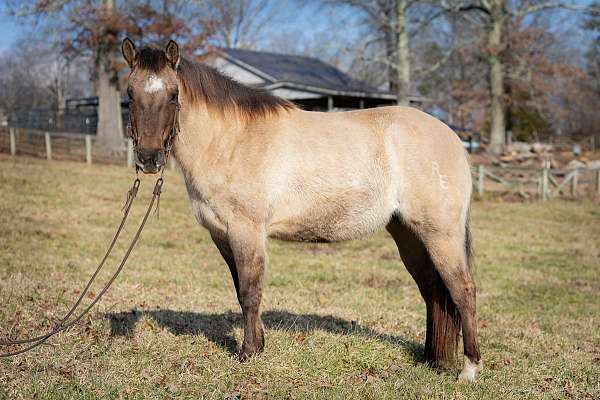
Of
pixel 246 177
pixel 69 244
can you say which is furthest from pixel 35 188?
pixel 246 177

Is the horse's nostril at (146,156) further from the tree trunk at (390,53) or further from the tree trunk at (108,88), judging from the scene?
the tree trunk at (390,53)

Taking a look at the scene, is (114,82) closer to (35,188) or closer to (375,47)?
(35,188)

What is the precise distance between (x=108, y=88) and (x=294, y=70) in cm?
1185

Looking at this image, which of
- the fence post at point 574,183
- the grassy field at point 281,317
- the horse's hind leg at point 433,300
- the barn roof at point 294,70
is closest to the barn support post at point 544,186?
the fence post at point 574,183

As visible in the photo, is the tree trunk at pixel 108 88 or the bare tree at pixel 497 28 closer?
the tree trunk at pixel 108 88

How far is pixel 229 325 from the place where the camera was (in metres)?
6.00

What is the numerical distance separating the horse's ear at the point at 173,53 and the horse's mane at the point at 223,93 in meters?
0.14

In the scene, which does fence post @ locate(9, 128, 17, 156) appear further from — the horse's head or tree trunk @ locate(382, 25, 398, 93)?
the horse's head

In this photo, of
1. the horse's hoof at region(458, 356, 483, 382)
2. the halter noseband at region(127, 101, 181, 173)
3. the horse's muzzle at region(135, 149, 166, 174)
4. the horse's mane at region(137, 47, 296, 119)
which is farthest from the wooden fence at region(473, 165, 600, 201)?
the horse's muzzle at region(135, 149, 166, 174)

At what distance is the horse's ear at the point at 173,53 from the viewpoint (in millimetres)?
4312

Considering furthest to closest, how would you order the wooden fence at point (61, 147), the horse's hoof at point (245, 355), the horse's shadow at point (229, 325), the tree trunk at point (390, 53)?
the tree trunk at point (390, 53) → the wooden fence at point (61, 147) → the horse's shadow at point (229, 325) → the horse's hoof at point (245, 355)

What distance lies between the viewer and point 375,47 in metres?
29.0

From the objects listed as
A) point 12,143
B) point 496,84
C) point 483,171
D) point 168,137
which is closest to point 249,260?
point 168,137

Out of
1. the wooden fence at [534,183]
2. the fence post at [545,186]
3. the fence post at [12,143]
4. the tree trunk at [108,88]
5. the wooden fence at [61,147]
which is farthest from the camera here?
the tree trunk at [108,88]
